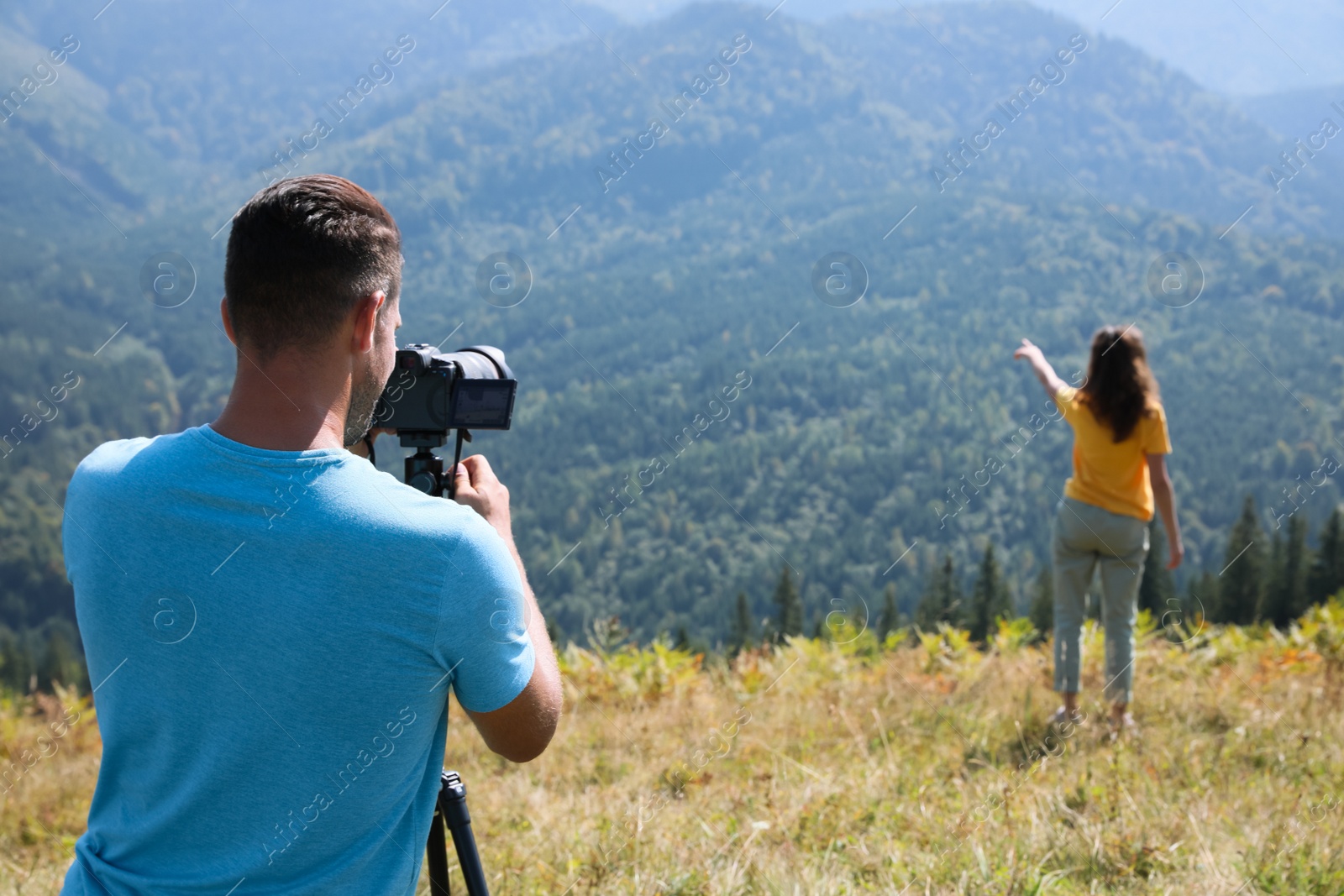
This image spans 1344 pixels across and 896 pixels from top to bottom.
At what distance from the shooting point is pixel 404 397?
1835mm

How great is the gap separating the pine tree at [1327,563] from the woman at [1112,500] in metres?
30.6

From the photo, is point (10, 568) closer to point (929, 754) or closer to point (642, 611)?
point (642, 611)

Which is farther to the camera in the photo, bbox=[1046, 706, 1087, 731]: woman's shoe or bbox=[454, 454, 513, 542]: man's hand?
bbox=[1046, 706, 1087, 731]: woman's shoe

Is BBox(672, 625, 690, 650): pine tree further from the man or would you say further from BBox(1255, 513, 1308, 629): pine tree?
BBox(1255, 513, 1308, 629): pine tree

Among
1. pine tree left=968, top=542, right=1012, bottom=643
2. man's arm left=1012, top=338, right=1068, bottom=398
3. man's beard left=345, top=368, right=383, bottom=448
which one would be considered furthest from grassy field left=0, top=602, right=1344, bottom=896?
pine tree left=968, top=542, right=1012, bottom=643

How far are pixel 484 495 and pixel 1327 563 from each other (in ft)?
118

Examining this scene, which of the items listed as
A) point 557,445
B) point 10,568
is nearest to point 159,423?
point 10,568

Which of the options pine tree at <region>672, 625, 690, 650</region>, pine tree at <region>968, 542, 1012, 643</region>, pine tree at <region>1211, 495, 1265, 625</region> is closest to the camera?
pine tree at <region>672, 625, 690, 650</region>

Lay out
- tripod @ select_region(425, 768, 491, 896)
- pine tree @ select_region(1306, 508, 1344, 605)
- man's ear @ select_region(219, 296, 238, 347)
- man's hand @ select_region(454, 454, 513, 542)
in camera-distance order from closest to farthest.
Result: man's ear @ select_region(219, 296, 238, 347) → man's hand @ select_region(454, 454, 513, 542) → tripod @ select_region(425, 768, 491, 896) → pine tree @ select_region(1306, 508, 1344, 605)

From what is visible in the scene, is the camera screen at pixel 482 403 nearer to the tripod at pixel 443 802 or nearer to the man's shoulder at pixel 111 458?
the tripod at pixel 443 802

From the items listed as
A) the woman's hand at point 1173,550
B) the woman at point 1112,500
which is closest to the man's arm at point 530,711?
the woman at point 1112,500

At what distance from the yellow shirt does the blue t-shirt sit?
3886 mm

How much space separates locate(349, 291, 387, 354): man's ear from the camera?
1.31 m

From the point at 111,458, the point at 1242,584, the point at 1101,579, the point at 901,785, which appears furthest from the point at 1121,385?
the point at 1242,584
